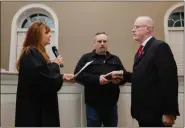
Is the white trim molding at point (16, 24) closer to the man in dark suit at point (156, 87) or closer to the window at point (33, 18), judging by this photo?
the window at point (33, 18)

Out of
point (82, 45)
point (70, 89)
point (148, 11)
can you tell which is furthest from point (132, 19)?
point (70, 89)

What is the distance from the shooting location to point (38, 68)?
6.25 feet

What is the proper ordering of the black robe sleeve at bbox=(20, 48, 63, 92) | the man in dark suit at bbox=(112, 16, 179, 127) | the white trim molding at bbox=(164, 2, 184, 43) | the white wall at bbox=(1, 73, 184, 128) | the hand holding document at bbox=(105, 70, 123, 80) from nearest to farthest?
the man in dark suit at bbox=(112, 16, 179, 127), the black robe sleeve at bbox=(20, 48, 63, 92), the hand holding document at bbox=(105, 70, 123, 80), the white wall at bbox=(1, 73, 184, 128), the white trim molding at bbox=(164, 2, 184, 43)

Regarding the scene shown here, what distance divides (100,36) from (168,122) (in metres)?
1.38

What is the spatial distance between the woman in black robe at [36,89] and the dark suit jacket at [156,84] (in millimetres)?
686

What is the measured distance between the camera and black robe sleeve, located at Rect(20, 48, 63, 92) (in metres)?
1.91

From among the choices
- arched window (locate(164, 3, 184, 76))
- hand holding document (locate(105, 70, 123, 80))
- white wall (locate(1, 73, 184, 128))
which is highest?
arched window (locate(164, 3, 184, 76))

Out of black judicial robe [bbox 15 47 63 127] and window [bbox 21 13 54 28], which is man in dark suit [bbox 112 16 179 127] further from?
window [bbox 21 13 54 28]

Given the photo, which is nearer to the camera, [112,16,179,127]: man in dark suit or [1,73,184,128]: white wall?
[112,16,179,127]: man in dark suit

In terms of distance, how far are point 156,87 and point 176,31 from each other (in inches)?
139

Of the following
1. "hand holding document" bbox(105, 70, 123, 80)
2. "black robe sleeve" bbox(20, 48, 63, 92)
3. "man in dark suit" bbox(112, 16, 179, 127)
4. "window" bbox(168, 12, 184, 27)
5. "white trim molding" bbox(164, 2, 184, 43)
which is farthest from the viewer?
"window" bbox(168, 12, 184, 27)

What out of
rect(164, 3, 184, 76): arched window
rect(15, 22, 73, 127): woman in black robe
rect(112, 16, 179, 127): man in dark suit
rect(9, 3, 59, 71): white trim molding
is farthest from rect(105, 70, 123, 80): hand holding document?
rect(164, 3, 184, 76): arched window

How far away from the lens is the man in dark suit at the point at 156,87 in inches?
70.9

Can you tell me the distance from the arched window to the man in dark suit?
10.1ft
